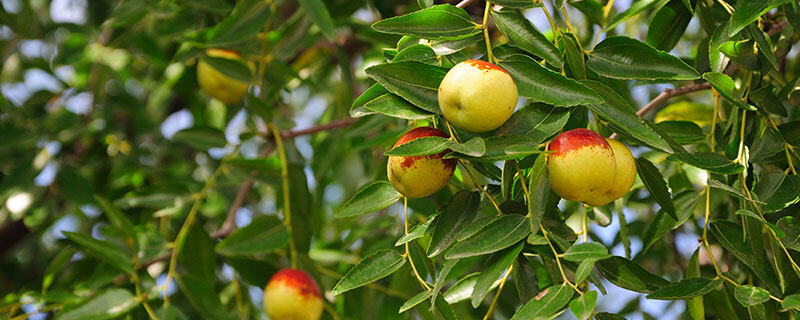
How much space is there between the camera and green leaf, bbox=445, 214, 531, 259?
3.34ft

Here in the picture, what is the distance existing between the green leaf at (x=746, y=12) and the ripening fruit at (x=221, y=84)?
138cm

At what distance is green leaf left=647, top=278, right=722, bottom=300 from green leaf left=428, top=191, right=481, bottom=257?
0.27 meters

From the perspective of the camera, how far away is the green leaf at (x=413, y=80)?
1.07 m

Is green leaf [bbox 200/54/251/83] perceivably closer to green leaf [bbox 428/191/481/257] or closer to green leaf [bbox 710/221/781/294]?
green leaf [bbox 428/191/481/257]

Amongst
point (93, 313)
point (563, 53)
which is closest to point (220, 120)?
point (93, 313)

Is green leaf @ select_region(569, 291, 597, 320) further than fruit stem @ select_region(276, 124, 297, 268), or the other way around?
fruit stem @ select_region(276, 124, 297, 268)

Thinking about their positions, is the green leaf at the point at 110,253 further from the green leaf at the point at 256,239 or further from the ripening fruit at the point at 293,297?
the ripening fruit at the point at 293,297

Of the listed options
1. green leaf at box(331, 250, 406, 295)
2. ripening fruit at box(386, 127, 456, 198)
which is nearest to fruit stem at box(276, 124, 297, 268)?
green leaf at box(331, 250, 406, 295)

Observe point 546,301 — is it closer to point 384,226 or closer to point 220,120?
point 384,226

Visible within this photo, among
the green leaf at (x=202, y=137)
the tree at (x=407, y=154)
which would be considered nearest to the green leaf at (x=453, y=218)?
the tree at (x=407, y=154)

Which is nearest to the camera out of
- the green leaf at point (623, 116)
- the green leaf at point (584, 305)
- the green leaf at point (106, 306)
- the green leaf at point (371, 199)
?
the green leaf at point (584, 305)

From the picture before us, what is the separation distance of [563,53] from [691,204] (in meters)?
0.36

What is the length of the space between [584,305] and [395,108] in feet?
1.13

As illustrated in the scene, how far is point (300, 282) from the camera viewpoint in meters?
1.79
